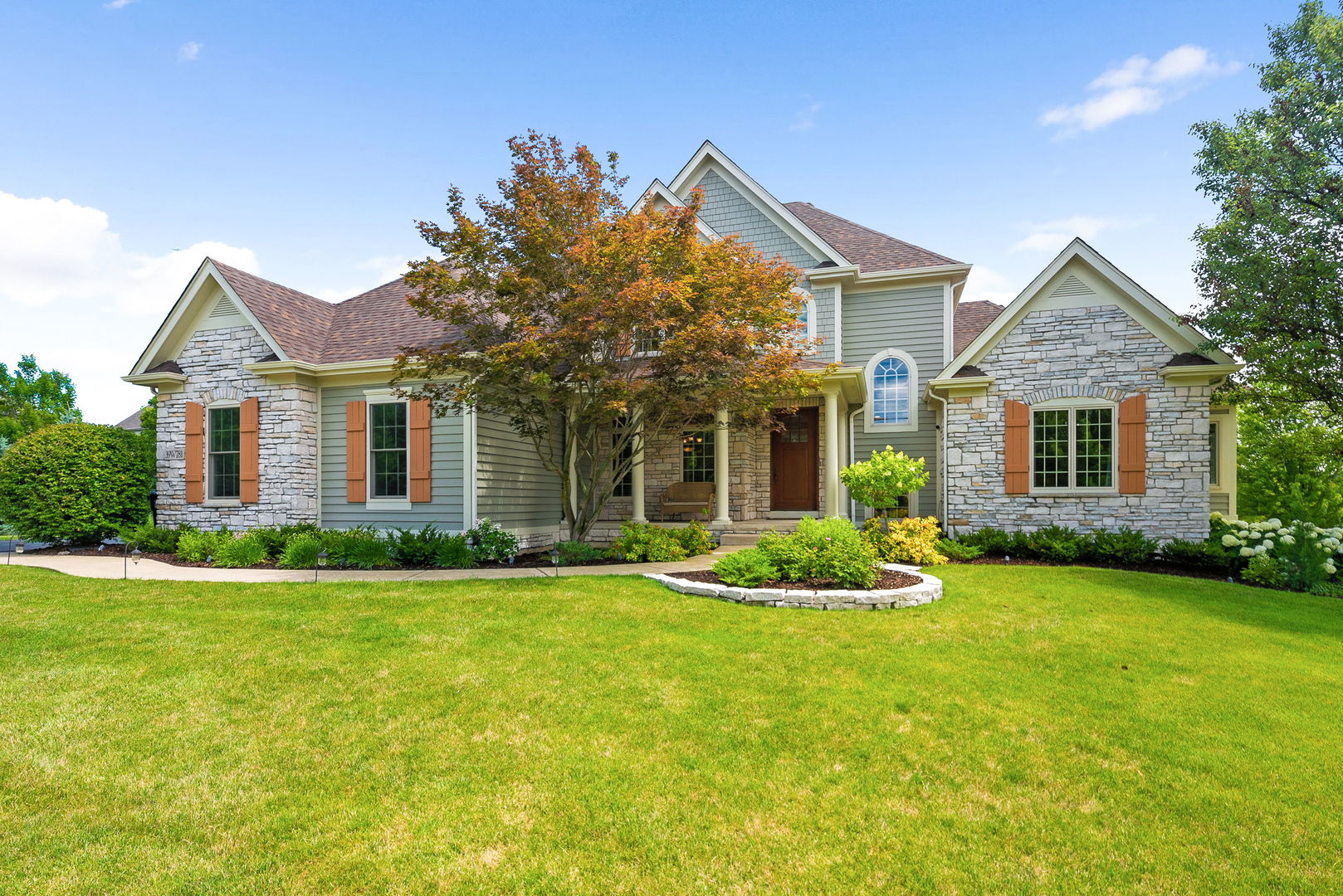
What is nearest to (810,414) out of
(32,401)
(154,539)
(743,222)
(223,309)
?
(743,222)

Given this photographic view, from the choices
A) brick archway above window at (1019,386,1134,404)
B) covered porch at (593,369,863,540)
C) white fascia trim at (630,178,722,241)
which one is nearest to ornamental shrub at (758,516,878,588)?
covered porch at (593,369,863,540)

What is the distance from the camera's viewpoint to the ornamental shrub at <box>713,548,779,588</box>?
25.5ft

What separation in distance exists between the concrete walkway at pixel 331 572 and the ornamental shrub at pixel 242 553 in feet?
0.79

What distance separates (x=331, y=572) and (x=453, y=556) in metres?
1.78

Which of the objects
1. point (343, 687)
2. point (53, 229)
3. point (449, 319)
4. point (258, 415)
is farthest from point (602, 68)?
point (53, 229)

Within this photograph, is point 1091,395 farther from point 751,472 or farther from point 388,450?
point 388,450

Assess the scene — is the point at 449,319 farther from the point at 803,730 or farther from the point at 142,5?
the point at 803,730

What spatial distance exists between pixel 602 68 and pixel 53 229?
138ft

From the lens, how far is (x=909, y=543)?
10.1 m

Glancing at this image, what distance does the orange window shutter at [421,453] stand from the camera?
40.0ft

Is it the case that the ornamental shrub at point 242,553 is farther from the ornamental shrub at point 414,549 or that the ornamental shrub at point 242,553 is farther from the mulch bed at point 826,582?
the mulch bed at point 826,582

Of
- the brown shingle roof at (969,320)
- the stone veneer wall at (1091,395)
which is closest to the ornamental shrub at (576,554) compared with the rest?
the stone veneer wall at (1091,395)

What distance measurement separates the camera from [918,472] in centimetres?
1076

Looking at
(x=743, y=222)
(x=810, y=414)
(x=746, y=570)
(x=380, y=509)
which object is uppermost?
(x=743, y=222)
